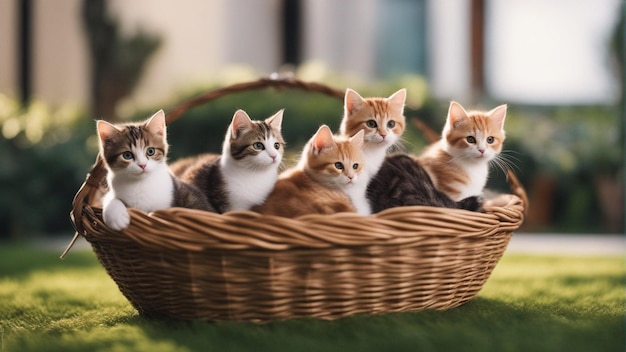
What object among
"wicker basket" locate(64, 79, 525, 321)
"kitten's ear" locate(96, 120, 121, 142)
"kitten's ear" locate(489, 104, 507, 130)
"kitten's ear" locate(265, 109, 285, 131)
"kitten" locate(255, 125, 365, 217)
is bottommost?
"wicker basket" locate(64, 79, 525, 321)

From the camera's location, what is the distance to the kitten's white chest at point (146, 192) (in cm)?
140

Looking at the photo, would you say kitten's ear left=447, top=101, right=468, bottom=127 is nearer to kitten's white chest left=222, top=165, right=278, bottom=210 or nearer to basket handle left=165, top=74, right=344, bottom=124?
basket handle left=165, top=74, right=344, bottom=124

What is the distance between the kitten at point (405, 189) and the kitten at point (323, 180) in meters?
0.08

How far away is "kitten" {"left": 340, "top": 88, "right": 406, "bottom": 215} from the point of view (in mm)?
1555

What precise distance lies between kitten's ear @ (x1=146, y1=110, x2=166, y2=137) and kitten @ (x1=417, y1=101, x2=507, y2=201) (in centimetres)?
60

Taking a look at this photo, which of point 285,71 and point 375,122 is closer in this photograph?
point 375,122

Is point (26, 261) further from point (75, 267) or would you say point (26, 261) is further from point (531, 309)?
point (531, 309)

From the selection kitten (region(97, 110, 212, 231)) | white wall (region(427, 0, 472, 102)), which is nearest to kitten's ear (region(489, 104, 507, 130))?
kitten (region(97, 110, 212, 231))

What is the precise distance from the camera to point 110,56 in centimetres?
573

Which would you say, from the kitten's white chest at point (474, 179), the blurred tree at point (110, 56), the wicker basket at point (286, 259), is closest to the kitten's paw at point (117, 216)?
the wicker basket at point (286, 259)

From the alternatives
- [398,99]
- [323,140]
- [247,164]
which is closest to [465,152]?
[398,99]

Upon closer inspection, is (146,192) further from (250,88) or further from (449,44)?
(449,44)

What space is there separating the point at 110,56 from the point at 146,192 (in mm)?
4648

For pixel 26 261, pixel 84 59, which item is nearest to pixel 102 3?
pixel 84 59
